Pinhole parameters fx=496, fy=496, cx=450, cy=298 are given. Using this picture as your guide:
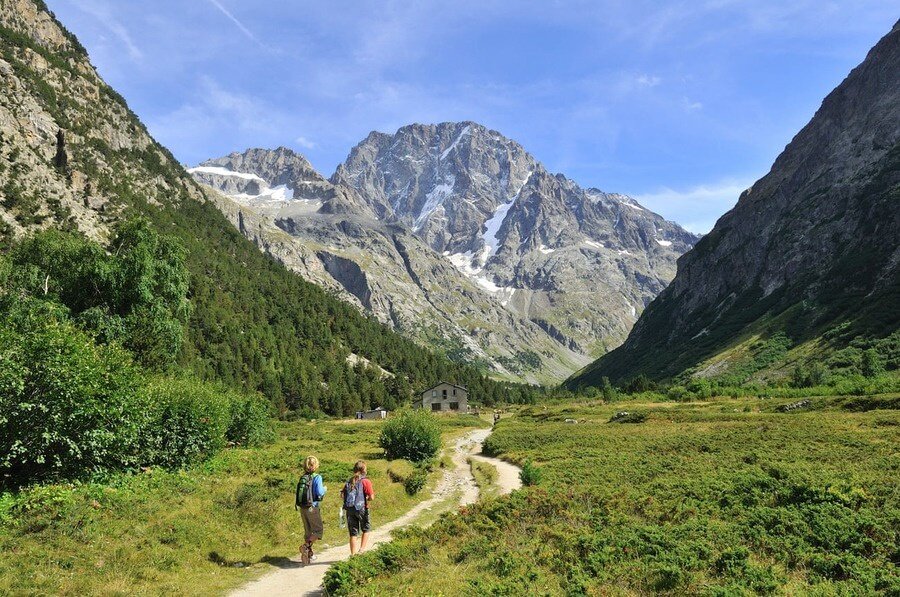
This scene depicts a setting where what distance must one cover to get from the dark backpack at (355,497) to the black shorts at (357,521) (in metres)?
0.13

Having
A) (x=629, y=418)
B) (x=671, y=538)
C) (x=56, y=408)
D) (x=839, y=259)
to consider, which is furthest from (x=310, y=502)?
(x=839, y=259)

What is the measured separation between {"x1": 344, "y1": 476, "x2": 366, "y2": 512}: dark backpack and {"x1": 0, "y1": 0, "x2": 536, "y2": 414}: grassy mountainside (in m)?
80.1

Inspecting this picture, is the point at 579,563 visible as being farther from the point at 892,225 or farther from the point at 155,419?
the point at 892,225

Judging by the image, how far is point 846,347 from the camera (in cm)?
10531

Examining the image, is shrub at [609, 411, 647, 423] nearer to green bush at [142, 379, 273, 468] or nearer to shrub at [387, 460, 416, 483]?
shrub at [387, 460, 416, 483]

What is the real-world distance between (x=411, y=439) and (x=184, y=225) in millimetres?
136429

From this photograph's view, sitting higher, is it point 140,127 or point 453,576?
point 140,127

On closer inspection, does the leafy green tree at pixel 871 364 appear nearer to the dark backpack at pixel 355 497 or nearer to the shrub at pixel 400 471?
the shrub at pixel 400 471

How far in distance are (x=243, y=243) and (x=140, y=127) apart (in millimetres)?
52744

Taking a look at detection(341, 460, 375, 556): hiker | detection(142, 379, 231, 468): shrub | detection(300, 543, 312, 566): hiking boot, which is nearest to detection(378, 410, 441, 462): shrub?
detection(142, 379, 231, 468): shrub

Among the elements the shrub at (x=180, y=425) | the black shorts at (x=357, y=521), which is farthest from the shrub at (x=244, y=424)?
the black shorts at (x=357, y=521)

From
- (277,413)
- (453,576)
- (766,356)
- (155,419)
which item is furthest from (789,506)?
(766,356)

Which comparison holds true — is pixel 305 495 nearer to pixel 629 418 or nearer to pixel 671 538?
pixel 671 538

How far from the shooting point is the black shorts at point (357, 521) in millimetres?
15570
